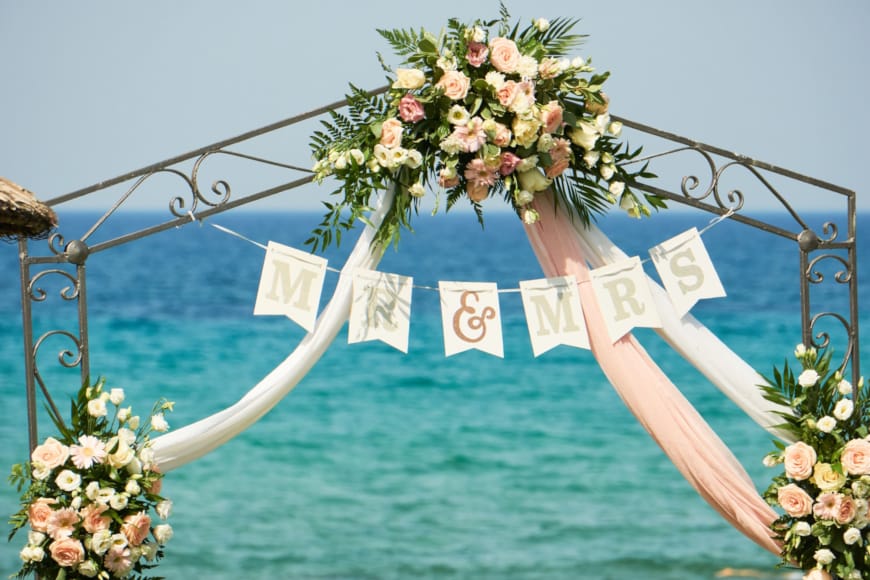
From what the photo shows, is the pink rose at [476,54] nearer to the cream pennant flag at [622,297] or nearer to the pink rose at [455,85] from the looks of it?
the pink rose at [455,85]

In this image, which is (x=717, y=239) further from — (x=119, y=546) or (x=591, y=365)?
(x=119, y=546)

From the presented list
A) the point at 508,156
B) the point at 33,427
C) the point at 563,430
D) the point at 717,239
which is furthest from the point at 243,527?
the point at 717,239

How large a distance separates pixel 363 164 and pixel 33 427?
140cm

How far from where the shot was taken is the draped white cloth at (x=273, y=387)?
3875 millimetres

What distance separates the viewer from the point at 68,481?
369cm

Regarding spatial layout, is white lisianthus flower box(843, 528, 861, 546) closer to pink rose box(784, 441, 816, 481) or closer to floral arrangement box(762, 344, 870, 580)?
floral arrangement box(762, 344, 870, 580)

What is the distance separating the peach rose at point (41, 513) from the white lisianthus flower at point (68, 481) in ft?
0.21

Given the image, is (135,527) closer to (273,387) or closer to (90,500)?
(90,500)

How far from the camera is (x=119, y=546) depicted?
12.1 ft

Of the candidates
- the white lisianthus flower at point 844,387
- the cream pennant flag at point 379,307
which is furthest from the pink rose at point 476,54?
the white lisianthus flower at point 844,387

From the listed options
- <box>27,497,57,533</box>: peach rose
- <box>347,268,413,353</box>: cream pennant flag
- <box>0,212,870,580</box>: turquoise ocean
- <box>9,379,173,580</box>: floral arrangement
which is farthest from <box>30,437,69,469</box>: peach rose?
<box>0,212,870,580</box>: turquoise ocean

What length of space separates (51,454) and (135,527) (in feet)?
1.15

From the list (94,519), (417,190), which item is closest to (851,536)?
(417,190)

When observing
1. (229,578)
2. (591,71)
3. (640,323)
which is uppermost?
(591,71)
